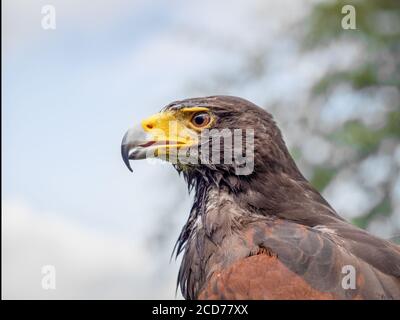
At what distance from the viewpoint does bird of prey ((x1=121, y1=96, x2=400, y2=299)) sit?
4.32 meters

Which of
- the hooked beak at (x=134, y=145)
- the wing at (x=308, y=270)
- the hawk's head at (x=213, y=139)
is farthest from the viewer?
the hooked beak at (x=134, y=145)

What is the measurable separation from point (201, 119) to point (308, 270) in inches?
55.7

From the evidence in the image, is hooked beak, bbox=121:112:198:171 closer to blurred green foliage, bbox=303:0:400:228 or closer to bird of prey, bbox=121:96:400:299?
bird of prey, bbox=121:96:400:299

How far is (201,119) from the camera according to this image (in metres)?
5.29

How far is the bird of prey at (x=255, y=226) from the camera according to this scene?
432cm

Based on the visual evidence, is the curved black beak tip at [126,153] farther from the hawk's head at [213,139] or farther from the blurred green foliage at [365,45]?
the blurred green foliage at [365,45]

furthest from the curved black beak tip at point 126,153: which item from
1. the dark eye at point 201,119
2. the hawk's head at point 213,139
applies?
the dark eye at point 201,119

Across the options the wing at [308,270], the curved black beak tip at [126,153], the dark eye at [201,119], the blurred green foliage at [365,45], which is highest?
the blurred green foliage at [365,45]

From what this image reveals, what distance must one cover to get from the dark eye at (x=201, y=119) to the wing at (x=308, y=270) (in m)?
1.00

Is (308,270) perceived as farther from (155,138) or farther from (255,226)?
(155,138)

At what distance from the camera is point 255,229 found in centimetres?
472

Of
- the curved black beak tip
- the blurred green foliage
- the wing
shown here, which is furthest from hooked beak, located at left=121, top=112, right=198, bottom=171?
the blurred green foliage

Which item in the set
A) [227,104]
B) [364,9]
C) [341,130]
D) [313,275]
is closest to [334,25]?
[364,9]

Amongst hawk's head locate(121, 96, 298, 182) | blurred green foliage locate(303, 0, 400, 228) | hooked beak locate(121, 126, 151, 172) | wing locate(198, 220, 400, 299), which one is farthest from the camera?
blurred green foliage locate(303, 0, 400, 228)
